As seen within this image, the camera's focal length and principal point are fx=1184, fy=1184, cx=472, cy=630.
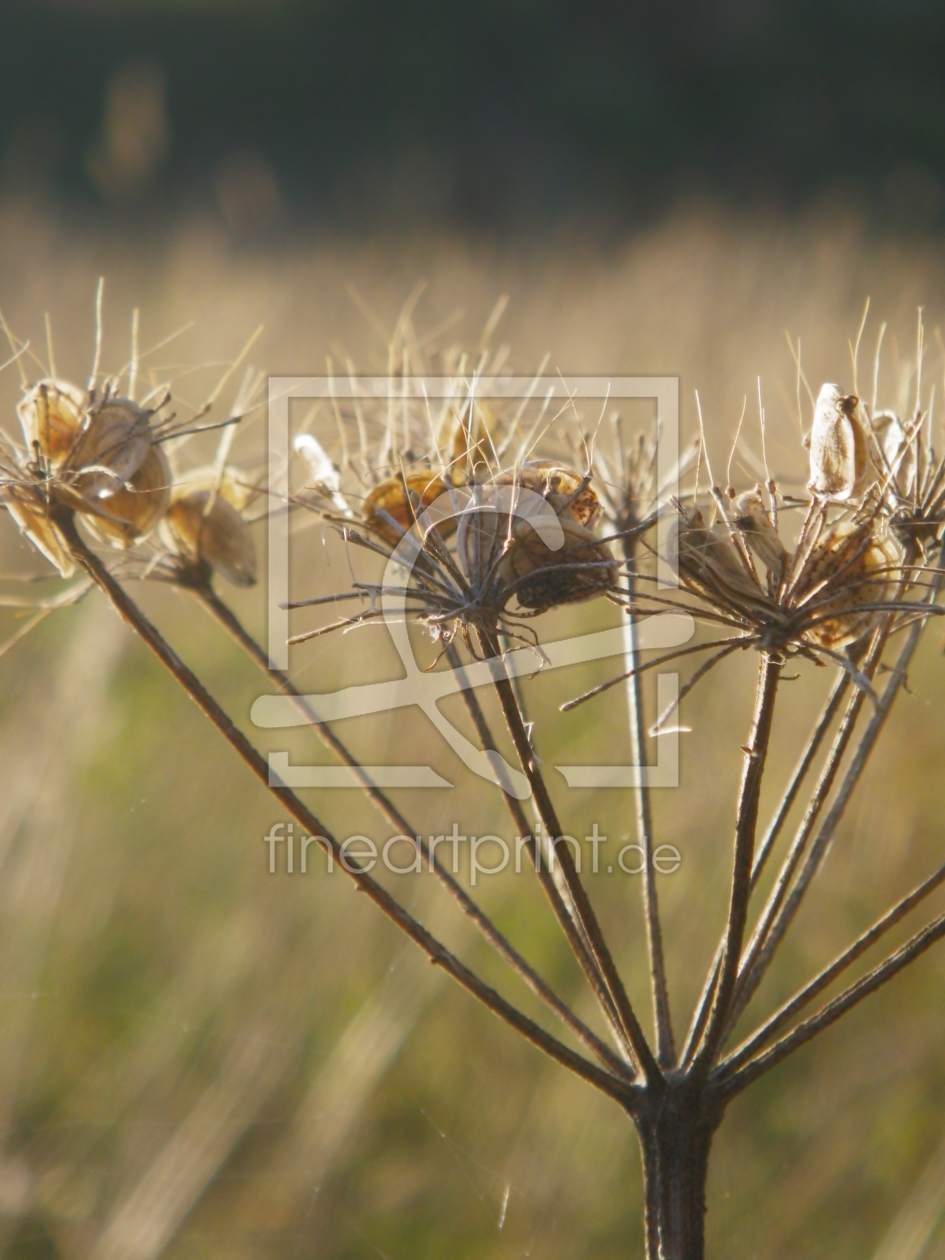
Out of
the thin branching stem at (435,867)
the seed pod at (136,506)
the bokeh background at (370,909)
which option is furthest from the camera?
the bokeh background at (370,909)

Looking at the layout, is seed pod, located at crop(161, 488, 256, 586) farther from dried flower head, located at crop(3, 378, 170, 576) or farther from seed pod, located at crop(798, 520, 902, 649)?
seed pod, located at crop(798, 520, 902, 649)

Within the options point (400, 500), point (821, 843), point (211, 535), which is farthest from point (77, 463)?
point (821, 843)

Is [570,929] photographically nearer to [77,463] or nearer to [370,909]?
[77,463]

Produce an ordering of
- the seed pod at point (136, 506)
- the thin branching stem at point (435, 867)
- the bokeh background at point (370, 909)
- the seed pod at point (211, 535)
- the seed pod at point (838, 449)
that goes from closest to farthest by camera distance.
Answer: the seed pod at point (838, 449), the thin branching stem at point (435, 867), the seed pod at point (136, 506), the seed pod at point (211, 535), the bokeh background at point (370, 909)

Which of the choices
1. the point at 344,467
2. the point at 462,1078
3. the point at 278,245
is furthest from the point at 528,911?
the point at 278,245

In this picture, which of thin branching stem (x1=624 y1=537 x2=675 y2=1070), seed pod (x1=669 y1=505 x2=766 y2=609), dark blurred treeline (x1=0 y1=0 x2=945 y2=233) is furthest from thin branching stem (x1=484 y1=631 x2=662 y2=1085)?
dark blurred treeline (x1=0 y1=0 x2=945 y2=233)

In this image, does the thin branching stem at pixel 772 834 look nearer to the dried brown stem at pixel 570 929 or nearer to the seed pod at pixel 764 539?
the dried brown stem at pixel 570 929

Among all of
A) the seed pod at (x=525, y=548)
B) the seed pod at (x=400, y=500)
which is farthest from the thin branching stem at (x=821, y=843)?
the seed pod at (x=400, y=500)

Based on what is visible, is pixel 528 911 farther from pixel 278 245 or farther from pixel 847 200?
pixel 278 245
